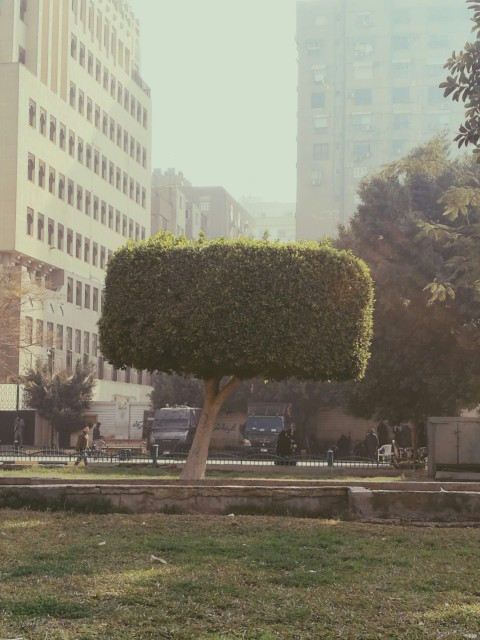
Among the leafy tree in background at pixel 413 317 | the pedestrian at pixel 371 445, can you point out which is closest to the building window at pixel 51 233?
the leafy tree in background at pixel 413 317

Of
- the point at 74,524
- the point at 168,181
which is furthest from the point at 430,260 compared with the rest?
the point at 168,181

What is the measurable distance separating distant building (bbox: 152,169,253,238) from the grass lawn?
98795 mm

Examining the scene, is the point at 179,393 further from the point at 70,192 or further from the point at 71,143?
the point at 71,143

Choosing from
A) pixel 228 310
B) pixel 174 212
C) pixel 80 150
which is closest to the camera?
pixel 228 310

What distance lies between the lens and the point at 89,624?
20.5 feet

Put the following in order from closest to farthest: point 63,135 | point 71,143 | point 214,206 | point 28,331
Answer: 1. point 28,331
2. point 63,135
3. point 71,143
4. point 214,206

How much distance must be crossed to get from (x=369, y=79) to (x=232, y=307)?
103 metres

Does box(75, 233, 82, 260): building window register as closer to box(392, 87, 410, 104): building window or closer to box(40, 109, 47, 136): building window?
box(40, 109, 47, 136): building window

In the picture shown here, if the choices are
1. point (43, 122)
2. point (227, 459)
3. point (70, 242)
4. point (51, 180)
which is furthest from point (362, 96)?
point (227, 459)

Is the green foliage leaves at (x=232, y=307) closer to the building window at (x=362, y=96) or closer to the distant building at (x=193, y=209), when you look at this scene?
the distant building at (x=193, y=209)

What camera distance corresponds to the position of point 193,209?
123m

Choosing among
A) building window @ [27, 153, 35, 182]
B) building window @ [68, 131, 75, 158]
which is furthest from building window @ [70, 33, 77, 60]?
building window @ [27, 153, 35, 182]

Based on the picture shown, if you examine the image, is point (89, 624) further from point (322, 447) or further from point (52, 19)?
point (52, 19)

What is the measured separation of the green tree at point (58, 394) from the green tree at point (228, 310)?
3317 centimetres
